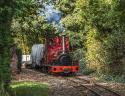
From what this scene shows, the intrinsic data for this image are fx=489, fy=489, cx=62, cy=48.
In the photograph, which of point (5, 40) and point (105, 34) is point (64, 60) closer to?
point (105, 34)

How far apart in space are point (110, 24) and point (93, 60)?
3113 mm

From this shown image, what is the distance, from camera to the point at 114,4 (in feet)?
98.1

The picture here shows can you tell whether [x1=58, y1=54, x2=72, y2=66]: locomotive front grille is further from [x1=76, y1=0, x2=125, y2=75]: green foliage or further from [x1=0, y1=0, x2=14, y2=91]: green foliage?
[x1=0, y1=0, x2=14, y2=91]: green foliage

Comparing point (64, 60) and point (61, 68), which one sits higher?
point (64, 60)

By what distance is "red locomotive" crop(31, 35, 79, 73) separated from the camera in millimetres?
35312

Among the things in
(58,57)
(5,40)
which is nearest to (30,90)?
(5,40)

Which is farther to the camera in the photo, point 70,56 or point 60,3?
point 60,3

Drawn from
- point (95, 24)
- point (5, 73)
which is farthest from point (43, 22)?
point (5, 73)

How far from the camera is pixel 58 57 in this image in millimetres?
35969

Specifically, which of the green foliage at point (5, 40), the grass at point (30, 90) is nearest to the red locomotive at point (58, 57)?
the grass at point (30, 90)

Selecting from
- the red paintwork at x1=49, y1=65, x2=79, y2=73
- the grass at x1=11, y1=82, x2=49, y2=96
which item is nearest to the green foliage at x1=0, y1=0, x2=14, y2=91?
the grass at x1=11, y1=82, x2=49, y2=96

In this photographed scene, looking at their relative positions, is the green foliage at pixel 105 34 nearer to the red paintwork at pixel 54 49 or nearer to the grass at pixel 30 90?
the red paintwork at pixel 54 49

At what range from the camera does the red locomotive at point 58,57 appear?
116 feet

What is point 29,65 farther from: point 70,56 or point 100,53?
point 100,53
